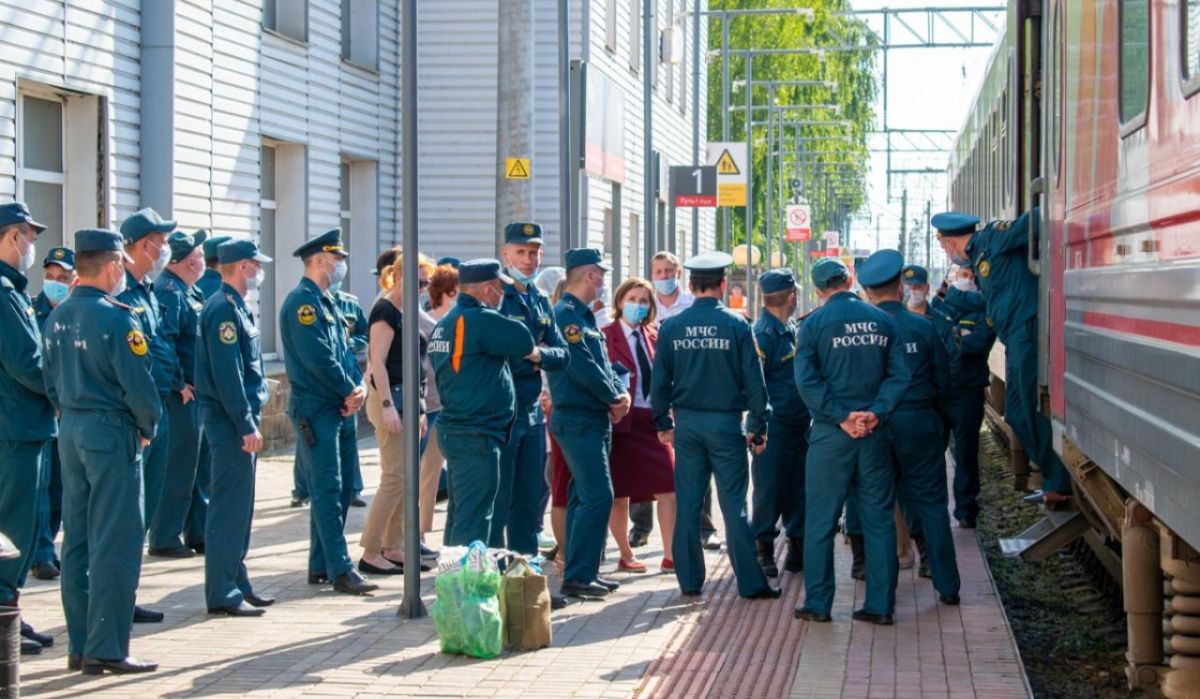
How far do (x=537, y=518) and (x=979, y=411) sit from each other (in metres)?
4.09

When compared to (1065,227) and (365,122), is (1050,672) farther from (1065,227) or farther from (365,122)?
A: (365,122)

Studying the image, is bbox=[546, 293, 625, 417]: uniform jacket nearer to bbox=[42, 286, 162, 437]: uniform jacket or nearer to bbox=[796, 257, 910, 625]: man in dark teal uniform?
bbox=[796, 257, 910, 625]: man in dark teal uniform

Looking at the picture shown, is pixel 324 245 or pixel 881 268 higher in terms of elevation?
pixel 324 245

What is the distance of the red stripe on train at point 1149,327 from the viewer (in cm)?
500

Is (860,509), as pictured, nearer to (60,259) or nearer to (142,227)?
(142,227)

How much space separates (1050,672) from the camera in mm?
8852

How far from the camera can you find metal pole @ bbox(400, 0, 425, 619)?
9023mm

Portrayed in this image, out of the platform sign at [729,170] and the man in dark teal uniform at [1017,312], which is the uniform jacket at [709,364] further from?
the platform sign at [729,170]

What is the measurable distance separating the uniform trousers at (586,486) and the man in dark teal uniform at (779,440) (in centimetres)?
126

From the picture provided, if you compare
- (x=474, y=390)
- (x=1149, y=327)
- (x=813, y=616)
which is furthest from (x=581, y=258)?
(x=1149, y=327)

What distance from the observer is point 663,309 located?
12.4m

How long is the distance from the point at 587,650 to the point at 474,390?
1.43 metres

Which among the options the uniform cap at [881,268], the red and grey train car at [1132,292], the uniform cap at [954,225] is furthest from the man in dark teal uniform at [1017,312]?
the uniform cap at [881,268]

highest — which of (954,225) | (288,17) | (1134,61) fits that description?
(288,17)
